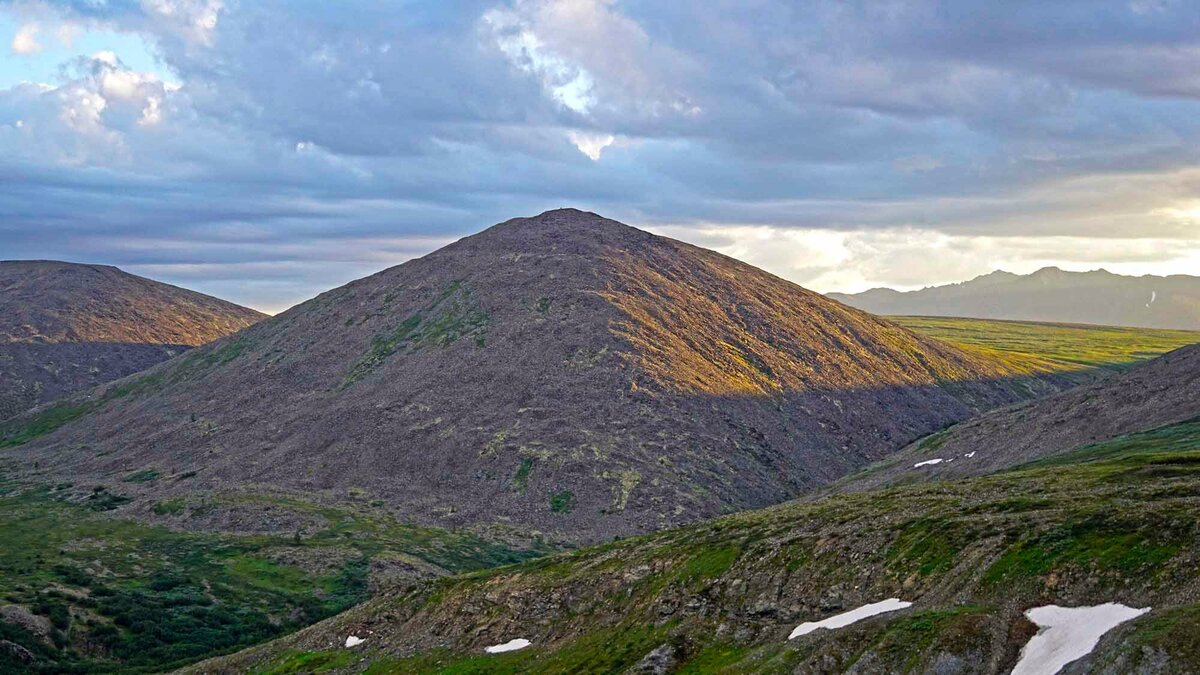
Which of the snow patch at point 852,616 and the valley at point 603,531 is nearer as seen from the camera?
the valley at point 603,531

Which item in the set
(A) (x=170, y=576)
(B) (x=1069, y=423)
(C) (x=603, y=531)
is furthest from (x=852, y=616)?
(C) (x=603, y=531)

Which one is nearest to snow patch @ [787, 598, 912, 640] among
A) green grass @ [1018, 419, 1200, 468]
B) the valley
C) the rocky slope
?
the valley

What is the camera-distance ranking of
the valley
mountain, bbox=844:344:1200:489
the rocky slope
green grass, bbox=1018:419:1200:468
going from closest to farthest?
the rocky slope < the valley < green grass, bbox=1018:419:1200:468 < mountain, bbox=844:344:1200:489

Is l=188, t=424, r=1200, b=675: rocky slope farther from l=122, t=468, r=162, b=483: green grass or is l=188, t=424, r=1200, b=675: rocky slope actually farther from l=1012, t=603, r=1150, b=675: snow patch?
l=122, t=468, r=162, b=483: green grass

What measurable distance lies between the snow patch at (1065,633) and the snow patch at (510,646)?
111ft

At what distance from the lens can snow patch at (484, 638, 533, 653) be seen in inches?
2591

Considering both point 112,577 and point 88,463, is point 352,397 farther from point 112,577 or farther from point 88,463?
point 112,577

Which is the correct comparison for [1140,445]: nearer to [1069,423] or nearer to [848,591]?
[1069,423]

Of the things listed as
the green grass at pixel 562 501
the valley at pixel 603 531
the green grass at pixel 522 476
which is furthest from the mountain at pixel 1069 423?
the green grass at pixel 522 476

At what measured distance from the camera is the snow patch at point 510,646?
6581 centimetres

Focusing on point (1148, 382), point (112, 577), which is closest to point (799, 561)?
point (1148, 382)

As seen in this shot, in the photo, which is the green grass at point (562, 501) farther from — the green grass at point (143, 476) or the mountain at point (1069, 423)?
the green grass at point (143, 476)

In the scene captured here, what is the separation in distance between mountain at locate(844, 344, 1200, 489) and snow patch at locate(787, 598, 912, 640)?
184 feet

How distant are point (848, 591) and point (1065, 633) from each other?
1490 cm
